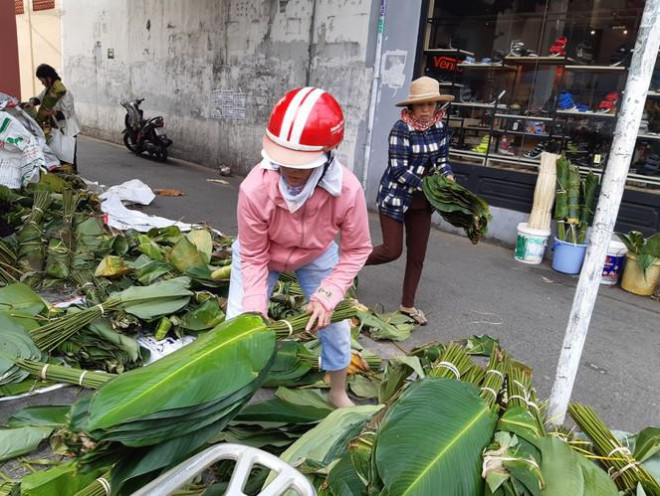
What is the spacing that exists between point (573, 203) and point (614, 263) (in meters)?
0.71

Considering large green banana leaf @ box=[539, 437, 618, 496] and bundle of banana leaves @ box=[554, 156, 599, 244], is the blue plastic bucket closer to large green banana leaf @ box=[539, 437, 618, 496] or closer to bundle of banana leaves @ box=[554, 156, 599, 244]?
bundle of banana leaves @ box=[554, 156, 599, 244]

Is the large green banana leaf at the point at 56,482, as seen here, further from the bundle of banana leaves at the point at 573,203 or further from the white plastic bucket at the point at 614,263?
the bundle of banana leaves at the point at 573,203

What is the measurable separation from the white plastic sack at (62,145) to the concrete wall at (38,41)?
960 centimetres

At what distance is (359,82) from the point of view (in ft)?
24.0

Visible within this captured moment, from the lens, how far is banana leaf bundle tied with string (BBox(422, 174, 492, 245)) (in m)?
3.40

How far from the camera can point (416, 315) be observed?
3.86m

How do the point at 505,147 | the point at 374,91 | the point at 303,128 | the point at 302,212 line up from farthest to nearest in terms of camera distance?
the point at 374,91 → the point at 505,147 → the point at 302,212 → the point at 303,128

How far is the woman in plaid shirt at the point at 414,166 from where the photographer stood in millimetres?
3594

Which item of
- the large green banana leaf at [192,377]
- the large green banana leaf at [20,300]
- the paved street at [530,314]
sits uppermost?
the large green banana leaf at [192,377]

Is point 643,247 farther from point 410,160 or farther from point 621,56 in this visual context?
point 410,160

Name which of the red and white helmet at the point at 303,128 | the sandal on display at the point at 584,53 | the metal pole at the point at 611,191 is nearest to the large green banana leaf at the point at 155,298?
the red and white helmet at the point at 303,128

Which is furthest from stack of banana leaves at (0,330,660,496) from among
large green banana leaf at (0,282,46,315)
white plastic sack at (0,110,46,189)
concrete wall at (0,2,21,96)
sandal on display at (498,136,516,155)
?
concrete wall at (0,2,21,96)

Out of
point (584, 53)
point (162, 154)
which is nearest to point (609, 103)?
point (584, 53)

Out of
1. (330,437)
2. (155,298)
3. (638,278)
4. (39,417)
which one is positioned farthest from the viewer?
(638,278)
